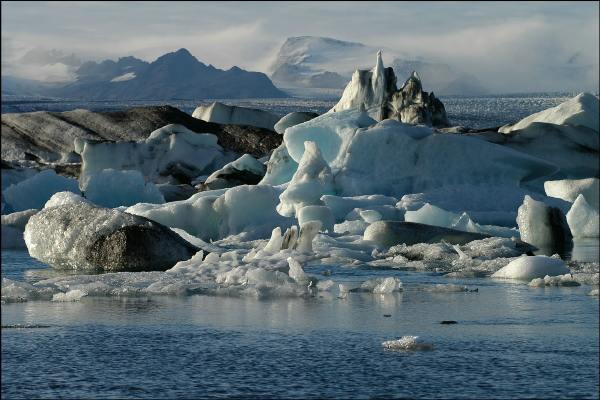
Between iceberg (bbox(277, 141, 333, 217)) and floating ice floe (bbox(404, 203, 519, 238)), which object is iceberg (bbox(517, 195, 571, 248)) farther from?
iceberg (bbox(277, 141, 333, 217))

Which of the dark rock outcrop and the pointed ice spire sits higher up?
the pointed ice spire

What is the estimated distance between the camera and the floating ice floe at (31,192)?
1955cm

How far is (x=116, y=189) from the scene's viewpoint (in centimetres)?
1953

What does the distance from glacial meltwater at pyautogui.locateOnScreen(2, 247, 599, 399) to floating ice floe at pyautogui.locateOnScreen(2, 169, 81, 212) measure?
11978 millimetres

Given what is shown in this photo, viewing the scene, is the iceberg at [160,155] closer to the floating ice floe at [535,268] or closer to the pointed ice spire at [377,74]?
the pointed ice spire at [377,74]

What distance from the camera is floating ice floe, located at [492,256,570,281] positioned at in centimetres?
995

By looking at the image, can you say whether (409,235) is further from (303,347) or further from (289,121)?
(289,121)

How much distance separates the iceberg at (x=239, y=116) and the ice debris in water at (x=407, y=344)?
103ft

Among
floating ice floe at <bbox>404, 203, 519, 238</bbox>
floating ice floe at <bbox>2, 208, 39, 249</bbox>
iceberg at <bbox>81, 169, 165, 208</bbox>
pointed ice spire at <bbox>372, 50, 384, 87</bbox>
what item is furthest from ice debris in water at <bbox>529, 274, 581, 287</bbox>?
pointed ice spire at <bbox>372, 50, 384, 87</bbox>

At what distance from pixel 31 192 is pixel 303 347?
14.6 m

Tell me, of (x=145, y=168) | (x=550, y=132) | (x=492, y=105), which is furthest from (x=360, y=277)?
(x=492, y=105)

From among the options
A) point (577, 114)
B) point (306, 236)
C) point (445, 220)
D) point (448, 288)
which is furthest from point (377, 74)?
point (448, 288)

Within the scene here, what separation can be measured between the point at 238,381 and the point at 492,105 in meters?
80.1

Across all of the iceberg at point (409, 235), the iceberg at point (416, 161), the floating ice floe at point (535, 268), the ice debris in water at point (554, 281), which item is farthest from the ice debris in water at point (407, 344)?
the iceberg at point (416, 161)
